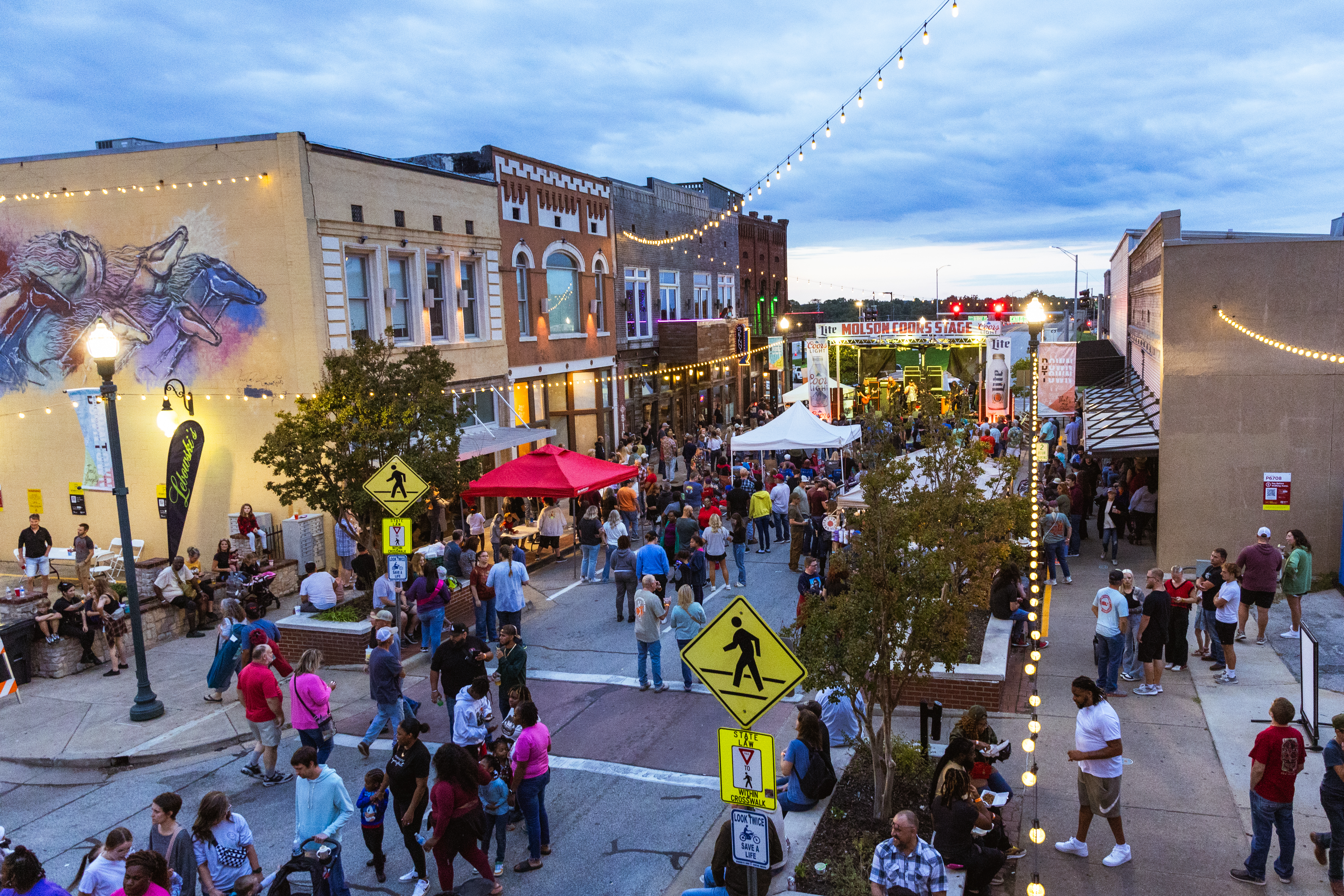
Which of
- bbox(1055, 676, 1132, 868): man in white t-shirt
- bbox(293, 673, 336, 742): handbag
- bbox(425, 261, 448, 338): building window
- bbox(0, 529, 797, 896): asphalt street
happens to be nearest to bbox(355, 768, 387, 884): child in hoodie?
bbox(0, 529, 797, 896): asphalt street

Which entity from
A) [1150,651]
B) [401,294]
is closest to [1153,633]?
[1150,651]

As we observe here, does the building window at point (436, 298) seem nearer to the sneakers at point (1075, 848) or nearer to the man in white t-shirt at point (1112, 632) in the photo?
the man in white t-shirt at point (1112, 632)

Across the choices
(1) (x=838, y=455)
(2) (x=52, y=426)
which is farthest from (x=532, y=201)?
(2) (x=52, y=426)

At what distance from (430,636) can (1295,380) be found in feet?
47.6

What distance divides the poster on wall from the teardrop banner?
1948cm

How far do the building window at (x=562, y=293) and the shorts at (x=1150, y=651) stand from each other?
19.2 m

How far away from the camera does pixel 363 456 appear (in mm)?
14031

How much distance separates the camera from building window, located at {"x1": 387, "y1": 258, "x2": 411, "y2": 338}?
2102cm

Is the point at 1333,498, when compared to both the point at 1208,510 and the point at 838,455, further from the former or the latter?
the point at 838,455

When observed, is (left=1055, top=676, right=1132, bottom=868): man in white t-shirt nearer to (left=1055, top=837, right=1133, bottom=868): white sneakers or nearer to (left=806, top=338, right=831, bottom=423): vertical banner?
(left=1055, top=837, right=1133, bottom=868): white sneakers

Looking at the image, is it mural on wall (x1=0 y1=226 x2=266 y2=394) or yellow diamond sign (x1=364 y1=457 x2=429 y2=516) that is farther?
mural on wall (x1=0 y1=226 x2=266 y2=394)

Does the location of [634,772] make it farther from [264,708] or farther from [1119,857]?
[1119,857]

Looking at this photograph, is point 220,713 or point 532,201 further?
point 532,201

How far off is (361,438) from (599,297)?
1780 cm
